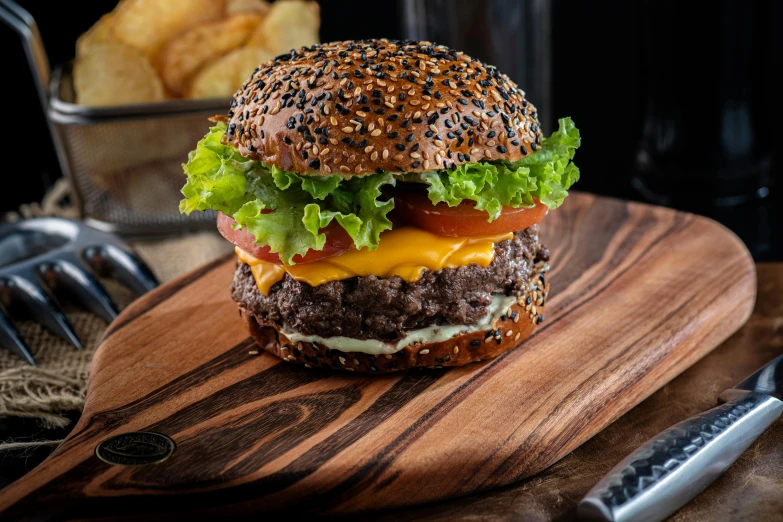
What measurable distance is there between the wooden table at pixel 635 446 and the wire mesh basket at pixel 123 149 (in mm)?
2580

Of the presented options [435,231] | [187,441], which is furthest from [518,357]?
[187,441]

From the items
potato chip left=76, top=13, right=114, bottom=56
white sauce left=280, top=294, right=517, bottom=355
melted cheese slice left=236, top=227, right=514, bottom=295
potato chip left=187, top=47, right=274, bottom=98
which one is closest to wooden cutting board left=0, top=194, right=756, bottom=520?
white sauce left=280, top=294, right=517, bottom=355

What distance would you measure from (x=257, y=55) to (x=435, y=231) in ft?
6.30

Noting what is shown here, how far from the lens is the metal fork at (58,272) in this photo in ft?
10.7

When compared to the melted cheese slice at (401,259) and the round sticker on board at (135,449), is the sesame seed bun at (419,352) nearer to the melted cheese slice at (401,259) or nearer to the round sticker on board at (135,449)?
the melted cheese slice at (401,259)

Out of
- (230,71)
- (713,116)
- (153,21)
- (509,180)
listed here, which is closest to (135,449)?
(509,180)

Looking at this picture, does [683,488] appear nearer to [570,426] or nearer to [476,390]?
[570,426]

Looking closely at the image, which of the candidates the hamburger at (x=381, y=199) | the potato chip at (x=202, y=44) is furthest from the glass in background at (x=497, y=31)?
the hamburger at (x=381, y=199)

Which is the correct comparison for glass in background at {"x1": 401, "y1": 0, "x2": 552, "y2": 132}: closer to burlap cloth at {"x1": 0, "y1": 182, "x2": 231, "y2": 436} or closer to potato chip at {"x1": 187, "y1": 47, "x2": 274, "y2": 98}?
potato chip at {"x1": 187, "y1": 47, "x2": 274, "y2": 98}

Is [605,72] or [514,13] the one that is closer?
[514,13]

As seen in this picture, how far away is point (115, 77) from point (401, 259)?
91.6 inches

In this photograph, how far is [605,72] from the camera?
17.2ft

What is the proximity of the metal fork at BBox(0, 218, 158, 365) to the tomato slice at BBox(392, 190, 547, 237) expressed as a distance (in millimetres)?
1407

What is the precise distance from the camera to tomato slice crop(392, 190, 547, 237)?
259 cm
